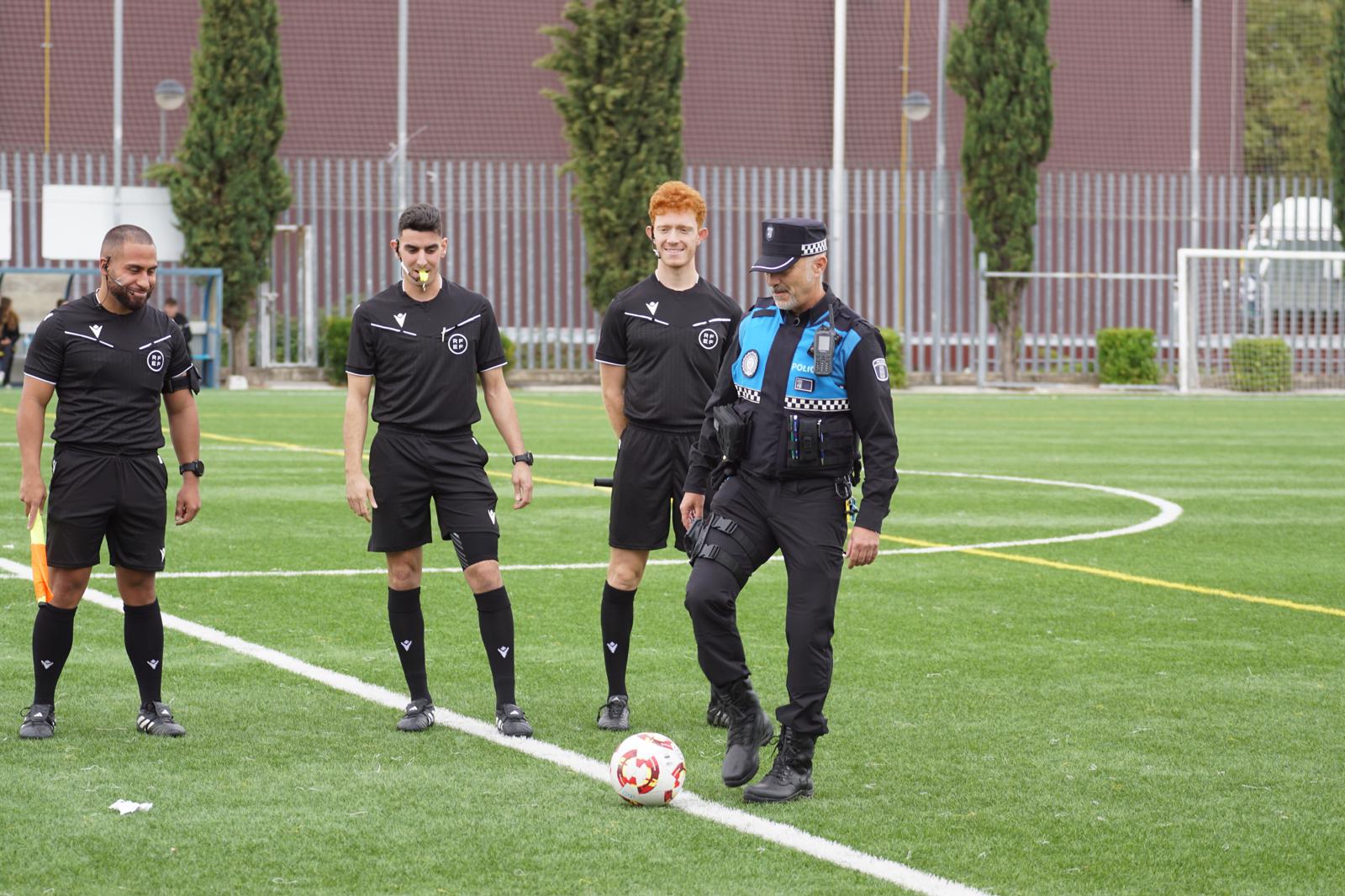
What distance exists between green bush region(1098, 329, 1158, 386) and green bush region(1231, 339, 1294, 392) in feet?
5.25

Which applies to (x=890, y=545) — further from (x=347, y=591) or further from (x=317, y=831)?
(x=317, y=831)

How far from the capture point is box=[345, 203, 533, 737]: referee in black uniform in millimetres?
7082

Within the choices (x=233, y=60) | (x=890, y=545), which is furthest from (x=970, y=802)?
(x=233, y=60)

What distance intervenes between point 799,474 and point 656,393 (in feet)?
4.47

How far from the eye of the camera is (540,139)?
42.9m

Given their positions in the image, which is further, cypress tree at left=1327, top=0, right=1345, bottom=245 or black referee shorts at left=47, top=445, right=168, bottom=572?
cypress tree at left=1327, top=0, right=1345, bottom=245

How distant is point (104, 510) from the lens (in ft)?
22.6

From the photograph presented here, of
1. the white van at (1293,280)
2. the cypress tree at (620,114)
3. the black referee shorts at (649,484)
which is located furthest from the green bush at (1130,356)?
the black referee shorts at (649,484)

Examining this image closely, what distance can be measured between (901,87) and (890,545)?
3185cm

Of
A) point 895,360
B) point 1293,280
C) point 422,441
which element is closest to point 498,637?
point 422,441

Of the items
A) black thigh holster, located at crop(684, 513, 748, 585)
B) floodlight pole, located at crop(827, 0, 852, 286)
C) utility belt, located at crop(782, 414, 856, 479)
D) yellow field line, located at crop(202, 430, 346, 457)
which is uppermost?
floodlight pole, located at crop(827, 0, 852, 286)

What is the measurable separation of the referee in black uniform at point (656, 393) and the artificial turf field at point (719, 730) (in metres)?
0.50

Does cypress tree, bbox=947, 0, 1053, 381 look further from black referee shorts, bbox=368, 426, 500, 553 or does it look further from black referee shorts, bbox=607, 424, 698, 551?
black referee shorts, bbox=368, 426, 500, 553

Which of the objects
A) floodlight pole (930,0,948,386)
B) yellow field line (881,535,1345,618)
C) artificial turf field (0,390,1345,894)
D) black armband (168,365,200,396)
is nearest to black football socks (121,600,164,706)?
artificial turf field (0,390,1345,894)
